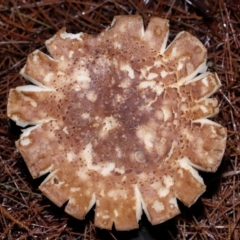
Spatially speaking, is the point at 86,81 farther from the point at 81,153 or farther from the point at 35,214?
the point at 35,214

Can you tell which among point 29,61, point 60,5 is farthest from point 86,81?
point 60,5

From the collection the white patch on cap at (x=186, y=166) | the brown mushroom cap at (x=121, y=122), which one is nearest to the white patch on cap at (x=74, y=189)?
the brown mushroom cap at (x=121, y=122)

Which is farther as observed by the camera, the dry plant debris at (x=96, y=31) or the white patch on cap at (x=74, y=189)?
the dry plant debris at (x=96, y=31)

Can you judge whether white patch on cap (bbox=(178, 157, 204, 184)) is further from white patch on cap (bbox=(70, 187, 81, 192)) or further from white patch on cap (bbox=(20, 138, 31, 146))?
white patch on cap (bbox=(20, 138, 31, 146))

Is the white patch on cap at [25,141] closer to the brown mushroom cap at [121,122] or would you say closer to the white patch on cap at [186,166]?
the brown mushroom cap at [121,122]

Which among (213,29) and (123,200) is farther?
(213,29)

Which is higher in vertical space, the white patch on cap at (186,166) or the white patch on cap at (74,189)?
the white patch on cap at (186,166)
